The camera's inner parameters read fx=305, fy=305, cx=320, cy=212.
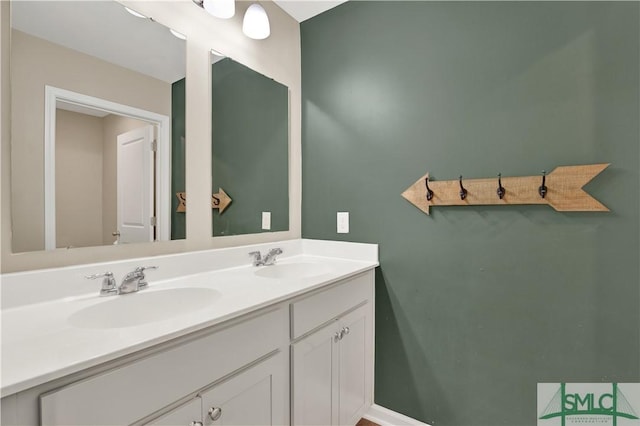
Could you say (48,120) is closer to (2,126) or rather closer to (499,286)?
(2,126)

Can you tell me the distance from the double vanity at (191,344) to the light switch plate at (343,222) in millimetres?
249

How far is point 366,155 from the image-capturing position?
1811 millimetres

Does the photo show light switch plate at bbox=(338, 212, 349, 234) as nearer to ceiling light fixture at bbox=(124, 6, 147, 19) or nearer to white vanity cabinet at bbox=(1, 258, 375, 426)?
white vanity cabinet at bbox=(1, 258, 375, 426)

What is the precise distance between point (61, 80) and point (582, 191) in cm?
203

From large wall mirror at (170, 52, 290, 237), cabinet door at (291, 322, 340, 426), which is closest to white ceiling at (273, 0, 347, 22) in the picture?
large wall mirror at (170, 52, 290, 237)

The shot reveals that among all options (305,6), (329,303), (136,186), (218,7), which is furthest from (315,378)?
(305,6)

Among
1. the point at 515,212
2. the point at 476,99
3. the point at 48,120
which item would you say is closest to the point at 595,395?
the point at 515,212

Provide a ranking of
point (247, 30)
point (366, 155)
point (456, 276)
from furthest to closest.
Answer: point (366, 155) → point (247, 30) → point (456, 276)

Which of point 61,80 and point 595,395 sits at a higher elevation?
point 61,80

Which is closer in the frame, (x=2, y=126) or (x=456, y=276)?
(x=2, y=126)

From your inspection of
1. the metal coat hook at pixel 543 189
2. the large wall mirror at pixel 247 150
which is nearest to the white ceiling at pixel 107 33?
the large wall mirror at pixel 247 150

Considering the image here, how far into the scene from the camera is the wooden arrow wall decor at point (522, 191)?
4.07 feet

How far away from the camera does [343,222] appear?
1.90m

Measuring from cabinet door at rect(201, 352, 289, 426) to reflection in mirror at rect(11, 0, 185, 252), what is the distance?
74cm
